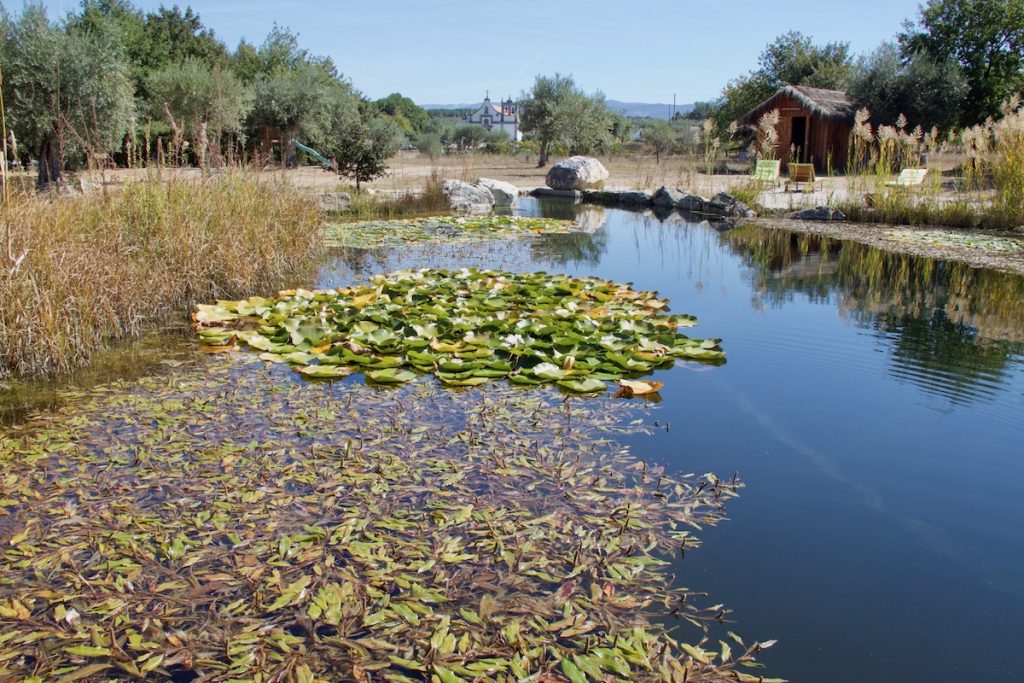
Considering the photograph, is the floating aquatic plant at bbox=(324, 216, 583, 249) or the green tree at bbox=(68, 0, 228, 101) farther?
the green tree at bbox=(68, 0, 228, 101)

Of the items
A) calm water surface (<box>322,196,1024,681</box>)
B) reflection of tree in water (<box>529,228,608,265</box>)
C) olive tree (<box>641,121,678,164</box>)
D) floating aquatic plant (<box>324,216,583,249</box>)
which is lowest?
calm water surface (<box>322,196,1024,681</box>)

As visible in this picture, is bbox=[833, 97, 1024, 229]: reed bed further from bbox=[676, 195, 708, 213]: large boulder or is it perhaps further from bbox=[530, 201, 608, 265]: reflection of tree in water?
bbox=[530, 201, 608, 265]: reflection of tree in water

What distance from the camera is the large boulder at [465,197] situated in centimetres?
1328

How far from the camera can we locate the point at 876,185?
11859 mm

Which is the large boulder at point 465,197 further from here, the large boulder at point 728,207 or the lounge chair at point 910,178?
the lounge chair at point 910,178

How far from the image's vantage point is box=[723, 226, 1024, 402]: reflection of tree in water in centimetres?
482

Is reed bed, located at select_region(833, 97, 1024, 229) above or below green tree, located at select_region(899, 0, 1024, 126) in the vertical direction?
below

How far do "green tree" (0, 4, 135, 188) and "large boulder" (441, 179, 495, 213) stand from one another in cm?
525

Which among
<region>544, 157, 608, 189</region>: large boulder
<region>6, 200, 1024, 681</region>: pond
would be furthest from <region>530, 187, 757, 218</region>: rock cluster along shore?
<region>6, 200, 1024, 681</region>: pond

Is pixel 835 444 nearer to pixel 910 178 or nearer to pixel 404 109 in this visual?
pixel 910 178

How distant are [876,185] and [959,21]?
15233mm

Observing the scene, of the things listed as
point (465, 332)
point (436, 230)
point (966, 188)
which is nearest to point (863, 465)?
point (465, 332)

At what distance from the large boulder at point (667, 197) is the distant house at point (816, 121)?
823 centimetres

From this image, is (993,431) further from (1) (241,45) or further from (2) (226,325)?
(1) (241,45)
